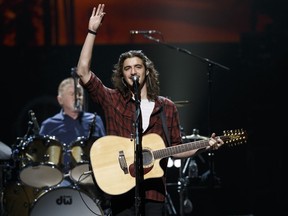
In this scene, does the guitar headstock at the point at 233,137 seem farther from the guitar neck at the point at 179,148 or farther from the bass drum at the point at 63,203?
the bass drum at the point at 63,203

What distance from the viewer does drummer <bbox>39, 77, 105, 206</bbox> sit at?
777 cm

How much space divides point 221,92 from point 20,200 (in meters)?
3.10

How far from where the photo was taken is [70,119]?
7883 mm

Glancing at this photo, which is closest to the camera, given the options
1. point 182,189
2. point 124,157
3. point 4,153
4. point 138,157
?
point 138,157

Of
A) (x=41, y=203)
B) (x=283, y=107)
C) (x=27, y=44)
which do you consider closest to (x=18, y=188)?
(x=41, y=203)

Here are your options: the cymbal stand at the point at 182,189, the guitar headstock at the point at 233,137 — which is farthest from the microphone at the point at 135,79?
the cymbal stand at the point at 182,189

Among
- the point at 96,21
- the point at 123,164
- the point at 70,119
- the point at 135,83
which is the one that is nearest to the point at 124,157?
the point at 123,164

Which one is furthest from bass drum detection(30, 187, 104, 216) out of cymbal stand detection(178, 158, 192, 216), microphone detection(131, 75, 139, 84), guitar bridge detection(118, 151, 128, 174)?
microphone detection(131, 75, 139, 84)

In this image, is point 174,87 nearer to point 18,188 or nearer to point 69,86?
point 69,86

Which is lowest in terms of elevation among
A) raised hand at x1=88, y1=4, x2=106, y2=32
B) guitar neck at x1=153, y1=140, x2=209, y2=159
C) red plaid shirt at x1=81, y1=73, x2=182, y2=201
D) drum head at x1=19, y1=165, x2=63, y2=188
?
drum head at x1=19, y1=165, x2=63, y2=188

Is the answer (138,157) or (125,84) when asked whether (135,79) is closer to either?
(125,84)

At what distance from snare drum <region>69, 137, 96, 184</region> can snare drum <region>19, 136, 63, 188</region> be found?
0.15m

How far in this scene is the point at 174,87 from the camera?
8586 mm

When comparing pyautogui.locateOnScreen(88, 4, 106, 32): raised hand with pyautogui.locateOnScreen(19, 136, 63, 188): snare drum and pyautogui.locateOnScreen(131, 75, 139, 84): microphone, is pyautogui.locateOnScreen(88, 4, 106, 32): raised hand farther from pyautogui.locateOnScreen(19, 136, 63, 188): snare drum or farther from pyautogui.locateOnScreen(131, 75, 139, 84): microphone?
pyautogui.locateOnScreen(19, 136, 63, 188): snare drum
